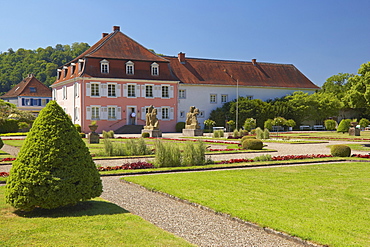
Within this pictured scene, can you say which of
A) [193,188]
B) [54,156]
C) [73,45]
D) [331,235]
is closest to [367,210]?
[331,235]

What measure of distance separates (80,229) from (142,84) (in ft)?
137

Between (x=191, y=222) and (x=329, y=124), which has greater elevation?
(x=329, y=124)

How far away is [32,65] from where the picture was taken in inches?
3435

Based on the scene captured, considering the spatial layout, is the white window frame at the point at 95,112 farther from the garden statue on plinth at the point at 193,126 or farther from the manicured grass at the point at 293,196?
the manicured grass at the point at 293,196

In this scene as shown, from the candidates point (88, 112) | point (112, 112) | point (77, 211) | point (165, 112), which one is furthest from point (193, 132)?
point (77, 211)

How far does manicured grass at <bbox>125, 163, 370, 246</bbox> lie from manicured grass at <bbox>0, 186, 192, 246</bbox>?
5.57ft

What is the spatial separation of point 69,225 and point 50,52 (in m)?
93.7

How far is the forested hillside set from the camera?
85.2 m

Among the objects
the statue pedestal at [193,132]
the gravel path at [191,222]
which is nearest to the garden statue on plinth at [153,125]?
the statue pedestal at [193,132]

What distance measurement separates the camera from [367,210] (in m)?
7.82

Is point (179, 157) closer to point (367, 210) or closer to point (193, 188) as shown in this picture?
point (193, 188)

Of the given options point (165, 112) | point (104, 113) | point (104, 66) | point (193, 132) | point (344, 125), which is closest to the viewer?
point (193, 132)

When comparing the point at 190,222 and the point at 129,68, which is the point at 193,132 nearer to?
the point at 129,68

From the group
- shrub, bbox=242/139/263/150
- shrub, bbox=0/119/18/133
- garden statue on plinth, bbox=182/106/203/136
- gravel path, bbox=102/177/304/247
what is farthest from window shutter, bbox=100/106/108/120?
gravel path, bbox=102/177/304/247
